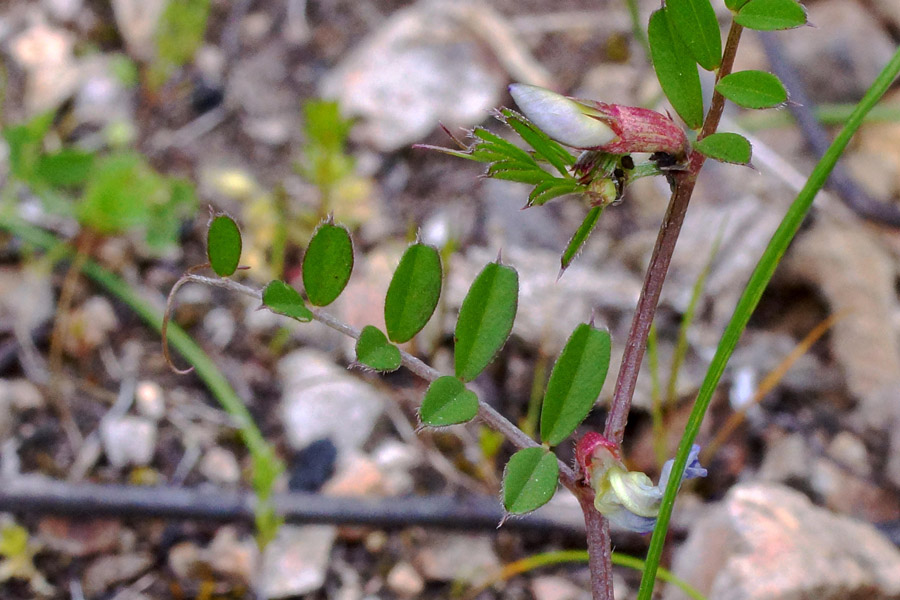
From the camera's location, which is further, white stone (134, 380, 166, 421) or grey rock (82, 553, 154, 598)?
white stone (134, 380, 166, 421)

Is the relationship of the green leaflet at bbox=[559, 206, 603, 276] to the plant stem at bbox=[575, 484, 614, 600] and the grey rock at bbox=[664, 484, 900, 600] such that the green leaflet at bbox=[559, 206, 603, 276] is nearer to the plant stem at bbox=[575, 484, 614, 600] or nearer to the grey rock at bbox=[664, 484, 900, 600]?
the plant stem at bbox=[575, 484, 614, 600]

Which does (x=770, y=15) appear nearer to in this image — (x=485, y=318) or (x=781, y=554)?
(x=485, y=318)

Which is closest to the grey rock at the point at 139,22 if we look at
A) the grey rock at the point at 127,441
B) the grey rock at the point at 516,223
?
the grey rock at the point at 516,223

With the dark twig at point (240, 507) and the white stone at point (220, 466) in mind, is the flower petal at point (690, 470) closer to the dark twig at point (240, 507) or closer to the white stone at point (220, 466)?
the dark twig at point (240, 507)

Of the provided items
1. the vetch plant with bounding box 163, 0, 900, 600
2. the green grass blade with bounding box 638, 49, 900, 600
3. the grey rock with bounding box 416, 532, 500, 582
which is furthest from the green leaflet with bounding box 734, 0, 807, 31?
the grey rock with bounding box 416, 532, 500, 582

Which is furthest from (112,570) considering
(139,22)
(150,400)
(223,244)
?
(139,22)

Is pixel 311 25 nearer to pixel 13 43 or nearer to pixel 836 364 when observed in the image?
pixel 13 43
